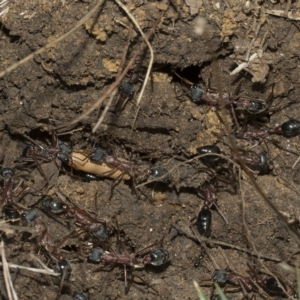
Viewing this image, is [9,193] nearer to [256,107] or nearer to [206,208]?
[206,208]

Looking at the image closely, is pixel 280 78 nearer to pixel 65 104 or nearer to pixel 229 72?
pixel 229 72

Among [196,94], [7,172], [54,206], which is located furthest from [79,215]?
[196,94]

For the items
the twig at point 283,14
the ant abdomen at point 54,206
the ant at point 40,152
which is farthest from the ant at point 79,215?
the twig at point 283,14

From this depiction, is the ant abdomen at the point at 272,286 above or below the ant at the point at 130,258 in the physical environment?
below

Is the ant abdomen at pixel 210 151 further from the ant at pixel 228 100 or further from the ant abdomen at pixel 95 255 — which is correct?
the ant abdomen at pixel 95 255

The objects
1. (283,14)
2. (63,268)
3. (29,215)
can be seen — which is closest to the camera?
(283,14)

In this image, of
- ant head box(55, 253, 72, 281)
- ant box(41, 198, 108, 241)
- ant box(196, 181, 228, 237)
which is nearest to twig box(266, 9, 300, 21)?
ant box(196, 181, 228, 237)

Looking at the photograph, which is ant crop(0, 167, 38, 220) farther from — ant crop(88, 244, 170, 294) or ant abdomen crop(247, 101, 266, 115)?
ant abdomen crop(247, 101, 266, 115)

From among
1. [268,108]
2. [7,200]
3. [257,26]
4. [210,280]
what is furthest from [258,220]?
[7,200]
